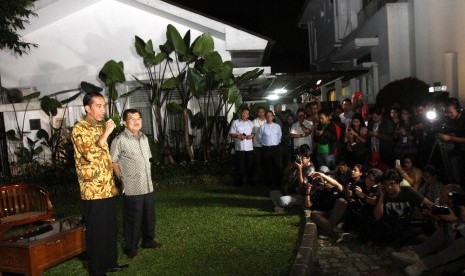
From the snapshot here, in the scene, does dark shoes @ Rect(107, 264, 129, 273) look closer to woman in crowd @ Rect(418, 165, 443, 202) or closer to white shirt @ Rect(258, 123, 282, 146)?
woman in crowd @ Rect(418, 165, 443, 202)

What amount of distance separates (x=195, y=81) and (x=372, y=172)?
591cm

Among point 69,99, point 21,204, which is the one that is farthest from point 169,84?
point 21,204

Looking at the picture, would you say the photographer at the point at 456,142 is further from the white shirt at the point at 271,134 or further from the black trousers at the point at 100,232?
the black trousers at the point at 100,232

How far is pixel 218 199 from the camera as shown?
30.8ft

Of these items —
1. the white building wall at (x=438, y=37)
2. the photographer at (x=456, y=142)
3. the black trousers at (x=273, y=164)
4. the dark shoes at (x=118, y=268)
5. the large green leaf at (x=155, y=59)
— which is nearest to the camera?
the dark shoes at (x=118, y=268)

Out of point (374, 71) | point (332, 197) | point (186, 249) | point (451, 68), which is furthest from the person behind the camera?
point (374, 71)

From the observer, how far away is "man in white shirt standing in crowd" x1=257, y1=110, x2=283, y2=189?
1021 centimetres

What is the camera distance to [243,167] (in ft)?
34.9

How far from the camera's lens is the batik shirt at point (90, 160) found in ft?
15.7

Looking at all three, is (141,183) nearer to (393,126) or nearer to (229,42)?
(393,126)

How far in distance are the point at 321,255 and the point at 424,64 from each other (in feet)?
27.5

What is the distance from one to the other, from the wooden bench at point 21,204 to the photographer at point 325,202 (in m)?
4.41

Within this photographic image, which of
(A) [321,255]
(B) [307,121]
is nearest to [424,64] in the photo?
(B) [307,121]

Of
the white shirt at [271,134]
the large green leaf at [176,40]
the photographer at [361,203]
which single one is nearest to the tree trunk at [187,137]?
the large green leaf at [176,40]
